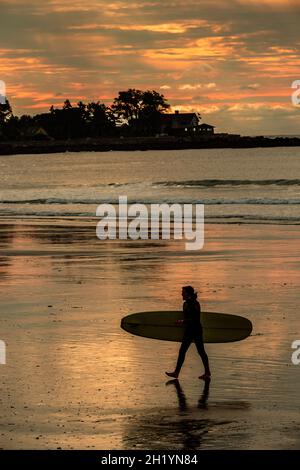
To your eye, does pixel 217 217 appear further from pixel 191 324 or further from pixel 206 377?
pixel 206 377

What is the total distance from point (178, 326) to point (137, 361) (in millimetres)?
1983

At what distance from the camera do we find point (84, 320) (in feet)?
58.6

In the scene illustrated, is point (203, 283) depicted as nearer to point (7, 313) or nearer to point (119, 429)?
point (7, 313)

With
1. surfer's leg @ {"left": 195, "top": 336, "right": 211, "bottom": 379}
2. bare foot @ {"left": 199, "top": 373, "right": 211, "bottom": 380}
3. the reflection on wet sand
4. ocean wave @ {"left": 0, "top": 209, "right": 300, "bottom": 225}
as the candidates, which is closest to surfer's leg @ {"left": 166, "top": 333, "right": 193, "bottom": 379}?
surfer's leg @ {"left": 195, "top": 336, "right": 211, "bottom": 379}

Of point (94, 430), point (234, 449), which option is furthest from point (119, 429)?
point (234, 449)

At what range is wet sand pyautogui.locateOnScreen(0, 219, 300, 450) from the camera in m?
11.5

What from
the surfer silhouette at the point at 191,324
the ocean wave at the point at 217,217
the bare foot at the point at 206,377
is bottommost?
the bare foot at the point at 206,377

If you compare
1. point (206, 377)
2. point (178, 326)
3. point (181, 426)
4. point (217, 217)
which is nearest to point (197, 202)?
point (217, 217)

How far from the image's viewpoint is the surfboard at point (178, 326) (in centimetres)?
1598

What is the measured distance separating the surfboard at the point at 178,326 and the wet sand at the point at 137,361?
17 cm

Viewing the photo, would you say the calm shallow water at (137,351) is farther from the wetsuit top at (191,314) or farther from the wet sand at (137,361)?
the wetsuit top at (191,314)

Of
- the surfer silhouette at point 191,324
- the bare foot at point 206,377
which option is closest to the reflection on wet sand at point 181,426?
the bare foot at point 206,377

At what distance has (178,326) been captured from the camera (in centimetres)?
1662

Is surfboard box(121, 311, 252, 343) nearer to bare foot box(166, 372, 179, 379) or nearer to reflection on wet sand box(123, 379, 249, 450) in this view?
bare foot box(166, 372, 179, 379)
